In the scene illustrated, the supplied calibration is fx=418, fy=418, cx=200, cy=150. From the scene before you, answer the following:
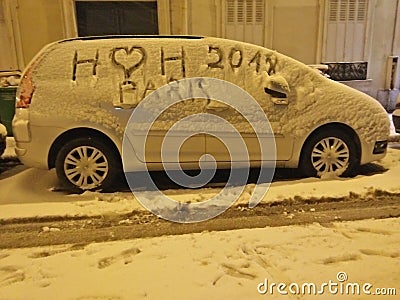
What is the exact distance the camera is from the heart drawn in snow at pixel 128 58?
4.62 metres

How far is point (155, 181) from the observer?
511cm

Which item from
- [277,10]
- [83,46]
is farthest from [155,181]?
[277,10]

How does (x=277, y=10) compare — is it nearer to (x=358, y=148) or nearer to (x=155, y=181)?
(x=358, y=148)

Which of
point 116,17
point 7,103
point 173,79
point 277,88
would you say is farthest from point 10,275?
point 116,17

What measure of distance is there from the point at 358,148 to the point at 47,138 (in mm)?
3605

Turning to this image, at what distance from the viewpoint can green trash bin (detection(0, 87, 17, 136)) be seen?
22.2 feet

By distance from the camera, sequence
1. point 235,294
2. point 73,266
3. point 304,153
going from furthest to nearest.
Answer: point 304,153 → point 73,266 → point 235,294

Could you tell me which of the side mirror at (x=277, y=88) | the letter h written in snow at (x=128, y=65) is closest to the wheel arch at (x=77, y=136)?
the letter h written in snow at (x=128, y=65)

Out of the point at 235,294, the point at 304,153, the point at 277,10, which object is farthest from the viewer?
the point at 277,10

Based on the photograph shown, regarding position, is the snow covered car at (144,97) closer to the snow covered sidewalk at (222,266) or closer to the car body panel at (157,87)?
the car body panel at (157,87)

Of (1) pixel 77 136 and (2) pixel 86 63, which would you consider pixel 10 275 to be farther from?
(2) pixel 86 63

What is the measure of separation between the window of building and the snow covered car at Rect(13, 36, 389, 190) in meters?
4.58

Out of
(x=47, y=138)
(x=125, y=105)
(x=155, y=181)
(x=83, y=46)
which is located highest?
(x=83, y=46)

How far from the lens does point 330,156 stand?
16.4 ft
